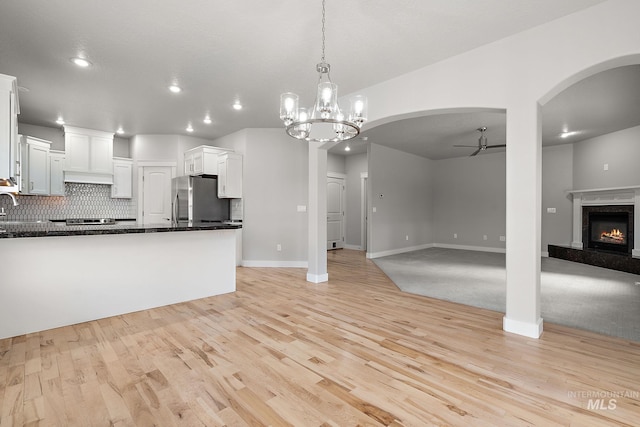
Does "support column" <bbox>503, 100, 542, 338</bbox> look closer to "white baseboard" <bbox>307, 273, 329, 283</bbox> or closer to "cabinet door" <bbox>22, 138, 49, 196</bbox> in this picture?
"white baseboard" <bbox>307, 273, 329, 283</bbox>

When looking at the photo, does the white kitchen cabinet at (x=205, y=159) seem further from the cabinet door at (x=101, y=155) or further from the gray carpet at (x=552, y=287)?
the gray carpet at (x=552, y=287)

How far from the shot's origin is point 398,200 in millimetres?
7941

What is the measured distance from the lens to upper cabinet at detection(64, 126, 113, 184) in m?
5.70

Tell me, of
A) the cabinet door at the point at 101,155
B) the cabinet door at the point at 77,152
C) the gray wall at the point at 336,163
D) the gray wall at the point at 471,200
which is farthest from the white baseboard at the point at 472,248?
the cabinet door at the point at 77,152

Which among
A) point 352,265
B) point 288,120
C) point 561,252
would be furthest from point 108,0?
point 561,252

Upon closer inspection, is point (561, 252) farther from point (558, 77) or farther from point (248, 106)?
point (248, 106)

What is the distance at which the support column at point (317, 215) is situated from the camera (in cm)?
468

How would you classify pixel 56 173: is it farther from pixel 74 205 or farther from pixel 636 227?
pixel 636 227

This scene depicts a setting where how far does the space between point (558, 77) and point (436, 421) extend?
281 centimetres

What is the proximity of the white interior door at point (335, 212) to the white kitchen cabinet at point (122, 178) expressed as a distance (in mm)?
4671

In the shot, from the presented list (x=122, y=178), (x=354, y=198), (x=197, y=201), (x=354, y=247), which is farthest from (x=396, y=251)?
(x=122, y=178)

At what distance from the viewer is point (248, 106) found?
15.4 ft

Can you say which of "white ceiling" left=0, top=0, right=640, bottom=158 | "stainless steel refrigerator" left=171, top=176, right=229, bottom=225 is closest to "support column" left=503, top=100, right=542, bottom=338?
"white ceiling" left=0, top=0, right=640, bottom=158

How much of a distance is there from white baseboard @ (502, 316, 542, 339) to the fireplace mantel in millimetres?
4639
